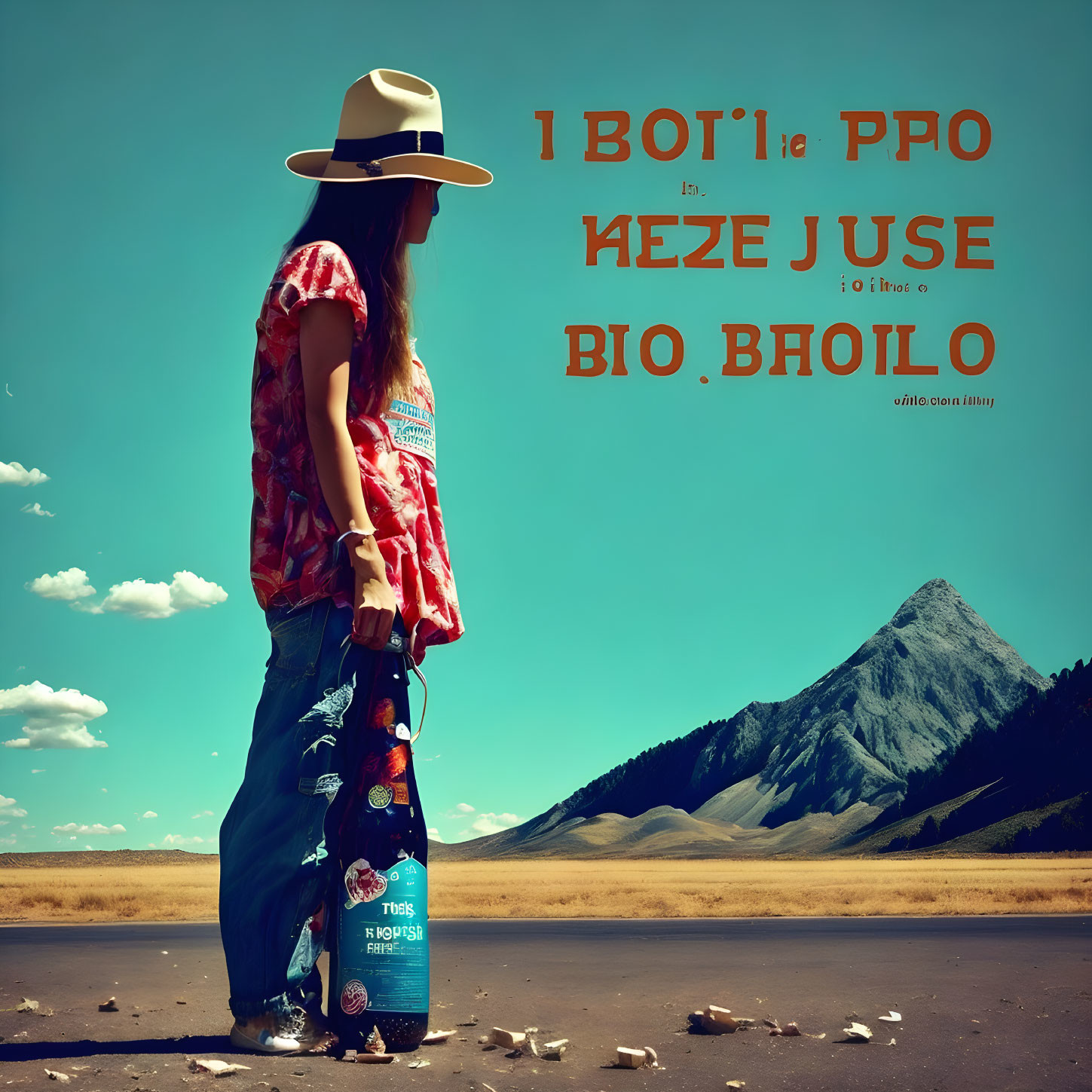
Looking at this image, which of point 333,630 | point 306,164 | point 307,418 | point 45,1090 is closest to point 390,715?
point 333,630

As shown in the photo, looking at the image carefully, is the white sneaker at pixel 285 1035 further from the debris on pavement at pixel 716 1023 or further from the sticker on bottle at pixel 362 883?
the debris on pavement at pixel 716 1023

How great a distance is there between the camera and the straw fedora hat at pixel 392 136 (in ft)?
12.9

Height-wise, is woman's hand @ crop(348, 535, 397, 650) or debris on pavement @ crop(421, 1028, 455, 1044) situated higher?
woman's hand @ crop(348, 535, 397, 650)

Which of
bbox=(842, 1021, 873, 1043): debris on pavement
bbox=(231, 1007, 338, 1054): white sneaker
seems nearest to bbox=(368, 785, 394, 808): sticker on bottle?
bbox=(231, 1007, 338, 1054): white sneaker

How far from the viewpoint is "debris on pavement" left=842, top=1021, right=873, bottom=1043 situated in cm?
386

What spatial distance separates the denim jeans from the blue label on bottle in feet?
0.33

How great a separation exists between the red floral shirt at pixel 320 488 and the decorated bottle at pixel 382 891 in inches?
10.5

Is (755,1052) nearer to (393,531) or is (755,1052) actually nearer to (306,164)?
(393,531)

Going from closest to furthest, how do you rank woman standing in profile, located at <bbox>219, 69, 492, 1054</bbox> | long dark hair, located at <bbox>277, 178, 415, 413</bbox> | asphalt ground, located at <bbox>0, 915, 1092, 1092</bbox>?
asphalt ground, located at <bbox>0, 915, 1092, 1092</bbox>
woman standing in profile, located at <bbox>219, 69, 492, 1054</bbox>
long dark hair, located at <bbox>277, 178, 415, 413</bbox>

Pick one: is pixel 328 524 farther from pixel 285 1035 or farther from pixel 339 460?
pixel 285 1035

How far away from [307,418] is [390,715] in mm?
962

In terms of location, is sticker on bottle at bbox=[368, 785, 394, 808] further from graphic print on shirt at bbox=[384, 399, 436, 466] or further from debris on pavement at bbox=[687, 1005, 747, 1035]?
debris on pavement at bbox=[687, 1005, 747, 1035]

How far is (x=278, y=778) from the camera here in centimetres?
353

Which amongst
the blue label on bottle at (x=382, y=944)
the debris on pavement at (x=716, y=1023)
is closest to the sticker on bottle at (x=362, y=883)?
the blue label on bottle at (x=382, y=944)
